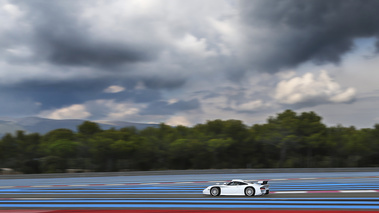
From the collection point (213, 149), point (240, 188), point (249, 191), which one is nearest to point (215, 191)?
point (240, 188)

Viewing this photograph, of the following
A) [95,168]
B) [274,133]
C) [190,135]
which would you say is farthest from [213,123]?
[95,168]

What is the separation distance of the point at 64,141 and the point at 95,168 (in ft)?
22.2

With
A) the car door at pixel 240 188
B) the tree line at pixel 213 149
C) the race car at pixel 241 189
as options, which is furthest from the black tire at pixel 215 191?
the tree line at pixel 213 149

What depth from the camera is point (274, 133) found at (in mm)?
52812

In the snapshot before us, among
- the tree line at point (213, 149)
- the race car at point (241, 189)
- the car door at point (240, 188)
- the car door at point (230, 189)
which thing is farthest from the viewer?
the tree line at point (213, 149)

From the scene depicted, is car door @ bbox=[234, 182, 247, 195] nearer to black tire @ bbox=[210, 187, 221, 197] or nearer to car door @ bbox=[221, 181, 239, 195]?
car door @ bbox=[221, 181, 239, 195]

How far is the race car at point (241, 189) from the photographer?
15375 millimetres

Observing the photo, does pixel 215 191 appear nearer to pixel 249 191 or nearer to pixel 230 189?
pixel 230 189

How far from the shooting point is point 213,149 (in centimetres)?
5181

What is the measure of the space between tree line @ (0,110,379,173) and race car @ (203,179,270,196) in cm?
3598

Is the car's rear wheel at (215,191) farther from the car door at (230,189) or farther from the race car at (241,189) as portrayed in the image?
the car door at (230,189)

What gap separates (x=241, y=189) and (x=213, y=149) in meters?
36.4

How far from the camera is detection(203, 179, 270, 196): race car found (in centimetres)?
1538

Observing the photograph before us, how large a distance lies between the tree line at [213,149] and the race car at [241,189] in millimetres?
35983
